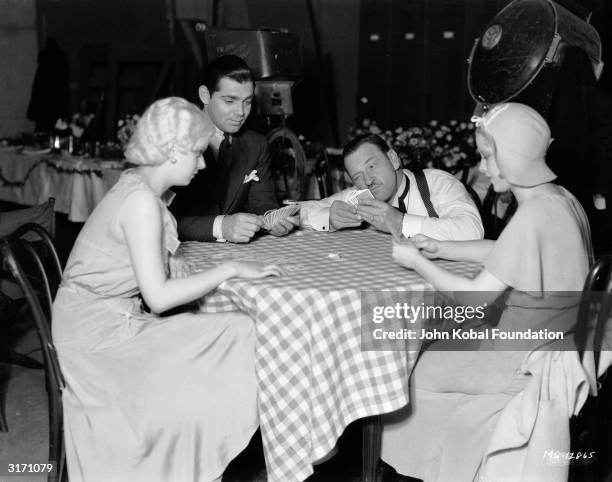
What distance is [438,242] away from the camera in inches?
97.0

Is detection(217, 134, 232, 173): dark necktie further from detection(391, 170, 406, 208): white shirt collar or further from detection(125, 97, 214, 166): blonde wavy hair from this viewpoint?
detection(125, 97, 214, 166): blonde wavy hair

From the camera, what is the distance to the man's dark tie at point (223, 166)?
3207 millimetres

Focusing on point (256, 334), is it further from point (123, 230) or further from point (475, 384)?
point (475, 384)

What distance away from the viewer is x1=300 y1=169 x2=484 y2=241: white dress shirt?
8.83ft

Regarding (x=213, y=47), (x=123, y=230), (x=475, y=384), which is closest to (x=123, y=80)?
(x=213, y=47)

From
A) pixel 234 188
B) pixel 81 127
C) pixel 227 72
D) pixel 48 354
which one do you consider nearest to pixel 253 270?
pixel 48 354

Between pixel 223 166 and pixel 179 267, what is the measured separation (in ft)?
3.16

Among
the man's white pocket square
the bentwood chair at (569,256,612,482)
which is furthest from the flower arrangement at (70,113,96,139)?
the bentwood chair at (569,256,612,482)

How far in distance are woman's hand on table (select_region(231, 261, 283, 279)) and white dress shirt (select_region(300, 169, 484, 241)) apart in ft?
2.33

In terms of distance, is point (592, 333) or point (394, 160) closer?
point (592, 333)

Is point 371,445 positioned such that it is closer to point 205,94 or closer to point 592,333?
point 592,333

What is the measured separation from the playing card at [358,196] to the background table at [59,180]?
2306 mm

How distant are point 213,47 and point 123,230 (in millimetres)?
3177

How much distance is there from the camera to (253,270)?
215cm
